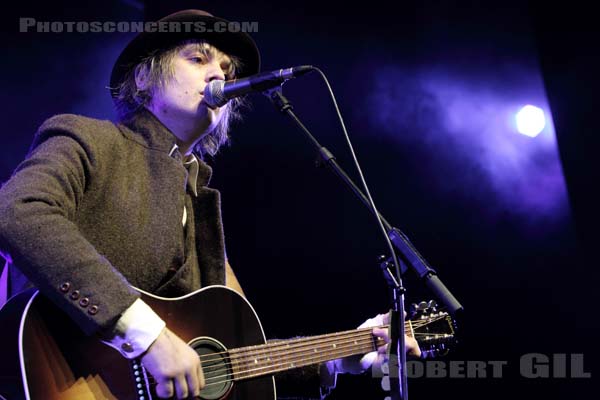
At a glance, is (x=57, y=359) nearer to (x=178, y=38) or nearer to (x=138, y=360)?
(x=138, y=360)

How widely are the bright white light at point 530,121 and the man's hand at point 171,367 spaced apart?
12.9 feet

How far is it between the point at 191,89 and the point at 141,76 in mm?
353

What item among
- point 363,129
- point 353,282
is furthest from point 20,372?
point 363,129

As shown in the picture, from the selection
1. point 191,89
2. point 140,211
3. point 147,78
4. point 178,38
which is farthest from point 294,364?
point 178,38

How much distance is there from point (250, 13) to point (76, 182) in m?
2.82

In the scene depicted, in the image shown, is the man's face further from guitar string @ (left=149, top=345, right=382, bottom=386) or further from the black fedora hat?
guitar string @ (left=149, top=345, right=382, bottom=386)

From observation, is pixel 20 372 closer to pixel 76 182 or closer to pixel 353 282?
pixel 76 182

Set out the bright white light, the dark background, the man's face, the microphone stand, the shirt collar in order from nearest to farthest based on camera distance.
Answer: the microphone stand < the shirt collar < the man's face < the dark background < the bright white light

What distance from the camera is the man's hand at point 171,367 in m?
1.43

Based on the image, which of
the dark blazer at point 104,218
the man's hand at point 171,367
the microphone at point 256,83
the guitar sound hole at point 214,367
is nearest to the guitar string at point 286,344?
the guitar sound hole at point 214,367

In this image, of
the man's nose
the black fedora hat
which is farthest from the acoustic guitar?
the black fedora hat

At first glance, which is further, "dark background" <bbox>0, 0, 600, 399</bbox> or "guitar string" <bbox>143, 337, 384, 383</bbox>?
"dark background" <bbox>0, 0, 600, 399</bbox>

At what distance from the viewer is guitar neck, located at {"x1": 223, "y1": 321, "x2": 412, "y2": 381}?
183 cm

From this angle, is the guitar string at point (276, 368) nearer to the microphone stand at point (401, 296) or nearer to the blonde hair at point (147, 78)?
the microphone stand at point (401, 296)
